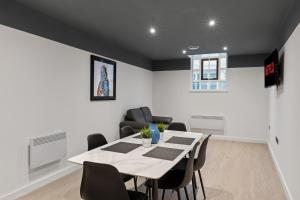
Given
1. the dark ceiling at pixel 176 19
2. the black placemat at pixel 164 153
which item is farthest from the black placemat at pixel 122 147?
the dark ceiling at pixel 176 19

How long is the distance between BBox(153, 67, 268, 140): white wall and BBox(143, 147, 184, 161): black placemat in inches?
173

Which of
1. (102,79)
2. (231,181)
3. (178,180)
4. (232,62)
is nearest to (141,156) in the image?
(178,180)

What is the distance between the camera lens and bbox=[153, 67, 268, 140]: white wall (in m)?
5.91

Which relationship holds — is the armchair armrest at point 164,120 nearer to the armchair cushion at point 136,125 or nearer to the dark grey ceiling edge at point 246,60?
the armchair cushion at point 136,125

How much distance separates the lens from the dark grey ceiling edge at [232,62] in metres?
5.89

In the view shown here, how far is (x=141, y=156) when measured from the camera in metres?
2.08

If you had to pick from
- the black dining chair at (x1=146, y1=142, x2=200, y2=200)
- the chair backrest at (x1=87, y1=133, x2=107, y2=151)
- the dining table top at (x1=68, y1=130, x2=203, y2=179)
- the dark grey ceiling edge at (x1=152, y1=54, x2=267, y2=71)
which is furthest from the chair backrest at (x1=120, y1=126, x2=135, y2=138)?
the dark grey ceiling edge at (x1=152, y1=54, x2=267, y2=71)

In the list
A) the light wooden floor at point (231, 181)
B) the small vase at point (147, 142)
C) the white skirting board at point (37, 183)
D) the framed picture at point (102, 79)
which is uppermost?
the framed picture at point (102, 79)

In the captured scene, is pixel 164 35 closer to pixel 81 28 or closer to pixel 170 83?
pixel 81 28

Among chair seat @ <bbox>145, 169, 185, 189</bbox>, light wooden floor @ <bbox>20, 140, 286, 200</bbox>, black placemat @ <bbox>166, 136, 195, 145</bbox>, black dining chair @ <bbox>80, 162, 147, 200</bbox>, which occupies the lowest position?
light wooden floor @ <bbox>20, 140, 286, 200</bbox>

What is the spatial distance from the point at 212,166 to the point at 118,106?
8.21 ft

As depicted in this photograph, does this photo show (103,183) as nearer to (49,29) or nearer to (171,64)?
(49,29)

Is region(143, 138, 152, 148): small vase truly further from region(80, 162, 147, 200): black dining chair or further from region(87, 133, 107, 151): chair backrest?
region(80, 162, 147, 200): black dining chair

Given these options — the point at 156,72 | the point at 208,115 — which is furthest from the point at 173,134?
the point at 156,72
